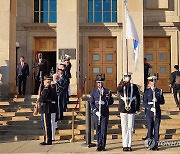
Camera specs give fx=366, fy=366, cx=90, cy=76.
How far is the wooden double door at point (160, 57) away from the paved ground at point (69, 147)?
35.4 ft

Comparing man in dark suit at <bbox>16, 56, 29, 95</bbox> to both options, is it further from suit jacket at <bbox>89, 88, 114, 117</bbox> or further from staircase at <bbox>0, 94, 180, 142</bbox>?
suit jacket at <bbox>89, 88, 114, 117</bbox>

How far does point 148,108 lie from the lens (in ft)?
33.3

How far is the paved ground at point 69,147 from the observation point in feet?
32.5

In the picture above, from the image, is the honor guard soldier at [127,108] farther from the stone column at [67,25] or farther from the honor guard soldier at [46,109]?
the stone column at [67,25]

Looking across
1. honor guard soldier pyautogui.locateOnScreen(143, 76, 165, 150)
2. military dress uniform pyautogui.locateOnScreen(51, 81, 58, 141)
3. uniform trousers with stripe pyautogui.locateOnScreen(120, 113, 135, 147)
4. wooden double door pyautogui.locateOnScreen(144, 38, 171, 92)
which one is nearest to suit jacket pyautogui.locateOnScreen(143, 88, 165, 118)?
honor guard soldier pyautogui.locateOnScreen(143, 76, 165, 150)

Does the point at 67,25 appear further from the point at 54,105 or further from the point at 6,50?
the point at 54,105

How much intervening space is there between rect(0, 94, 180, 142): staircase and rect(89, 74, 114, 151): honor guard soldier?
2007 millimetres

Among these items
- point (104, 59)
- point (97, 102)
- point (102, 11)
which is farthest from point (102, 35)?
point (97, 102)

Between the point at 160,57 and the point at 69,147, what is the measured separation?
12.7 metres

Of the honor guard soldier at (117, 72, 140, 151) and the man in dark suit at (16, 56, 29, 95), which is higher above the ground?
the man in dark suit at (16, 56, 29, 95)

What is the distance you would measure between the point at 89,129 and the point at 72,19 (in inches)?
339

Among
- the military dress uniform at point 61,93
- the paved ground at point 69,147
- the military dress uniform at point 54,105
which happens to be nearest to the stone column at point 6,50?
the military dress uniform at point 61,93

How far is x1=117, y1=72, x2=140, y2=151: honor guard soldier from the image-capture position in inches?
392

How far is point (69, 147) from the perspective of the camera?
34.8 feet
